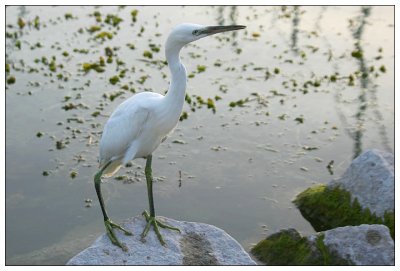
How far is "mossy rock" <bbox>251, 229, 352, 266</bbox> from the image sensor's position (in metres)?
6.48

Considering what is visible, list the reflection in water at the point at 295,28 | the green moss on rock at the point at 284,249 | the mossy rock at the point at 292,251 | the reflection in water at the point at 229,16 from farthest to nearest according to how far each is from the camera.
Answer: the reflection in water at the point at 229,16, the reflection in water at the point at 295,28, the green moss on rock at the point at 284,249, the mossy rock at the point at 292,251

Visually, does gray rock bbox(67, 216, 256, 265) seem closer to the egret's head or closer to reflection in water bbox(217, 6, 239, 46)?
the egret's head

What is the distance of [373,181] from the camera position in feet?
23.9

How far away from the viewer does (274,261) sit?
680 cm

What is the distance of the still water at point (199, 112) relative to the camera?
788cm

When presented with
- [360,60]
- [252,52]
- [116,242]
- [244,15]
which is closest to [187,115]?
[252,52]

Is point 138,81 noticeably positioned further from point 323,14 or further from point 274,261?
point 323,14

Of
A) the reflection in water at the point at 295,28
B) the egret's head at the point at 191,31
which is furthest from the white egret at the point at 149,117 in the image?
the reflection in water at the point at 295,28

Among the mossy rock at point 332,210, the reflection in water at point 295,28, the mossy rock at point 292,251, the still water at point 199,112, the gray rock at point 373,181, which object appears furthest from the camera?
the reflection in water at point 295,28

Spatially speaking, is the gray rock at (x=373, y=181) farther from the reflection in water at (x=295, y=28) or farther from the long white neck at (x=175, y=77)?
the reflection in water at (x=295, y=28)

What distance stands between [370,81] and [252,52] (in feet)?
8.43

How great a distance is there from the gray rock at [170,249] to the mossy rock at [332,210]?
232cm

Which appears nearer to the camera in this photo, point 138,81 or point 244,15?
point 138,81

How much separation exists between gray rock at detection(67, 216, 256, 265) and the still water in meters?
1.80
